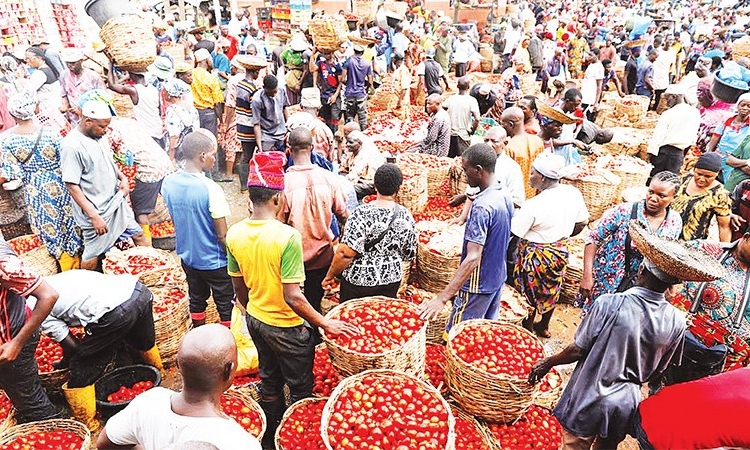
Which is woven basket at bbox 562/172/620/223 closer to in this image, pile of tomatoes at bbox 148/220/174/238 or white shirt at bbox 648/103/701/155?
white shirt at bbox 648/103/701/155

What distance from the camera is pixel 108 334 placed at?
3643 mm

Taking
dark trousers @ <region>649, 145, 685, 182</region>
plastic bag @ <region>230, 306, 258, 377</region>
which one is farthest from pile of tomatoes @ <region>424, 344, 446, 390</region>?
dark trousers @ <region>649, 145, 685, 182</region>

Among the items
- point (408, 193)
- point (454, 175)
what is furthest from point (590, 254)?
point (454, 175)

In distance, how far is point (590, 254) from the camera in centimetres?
427

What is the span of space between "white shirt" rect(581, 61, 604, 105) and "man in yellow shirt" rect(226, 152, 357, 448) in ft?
33.1

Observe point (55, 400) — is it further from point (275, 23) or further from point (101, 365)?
point (275, 23)

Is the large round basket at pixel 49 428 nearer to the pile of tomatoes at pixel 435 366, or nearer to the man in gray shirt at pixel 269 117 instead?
the pile of tomatoes at pixel 435 366

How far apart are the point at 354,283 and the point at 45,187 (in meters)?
3.30

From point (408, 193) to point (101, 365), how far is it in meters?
4.01

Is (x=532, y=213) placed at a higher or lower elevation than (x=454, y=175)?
higher

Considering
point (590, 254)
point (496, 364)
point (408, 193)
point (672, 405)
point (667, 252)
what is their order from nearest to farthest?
point (667, 252) < point (672, 405) < point (496, 364) < point (590, 254) < point (408, 193)

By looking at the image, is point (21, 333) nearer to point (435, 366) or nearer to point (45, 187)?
point (45, 187)

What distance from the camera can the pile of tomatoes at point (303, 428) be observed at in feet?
10.6

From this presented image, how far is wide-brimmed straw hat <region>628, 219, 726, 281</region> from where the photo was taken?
7.86ft
